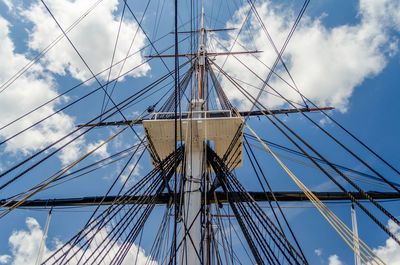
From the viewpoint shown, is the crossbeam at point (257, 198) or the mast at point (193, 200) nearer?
the mast at point (193, 200)

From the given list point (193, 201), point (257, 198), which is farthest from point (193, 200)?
point (257, 198)

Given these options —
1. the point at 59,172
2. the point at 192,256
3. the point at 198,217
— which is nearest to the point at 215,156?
the point at 198,217

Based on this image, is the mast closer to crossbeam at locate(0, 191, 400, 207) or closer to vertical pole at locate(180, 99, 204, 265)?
vertical pole at locate(180, 99, 204, 265)

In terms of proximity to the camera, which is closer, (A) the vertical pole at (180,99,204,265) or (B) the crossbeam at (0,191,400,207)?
(A) the vertical pole at (180,99,204,265)

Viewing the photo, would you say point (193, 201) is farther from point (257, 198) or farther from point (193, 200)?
point (257, 198)

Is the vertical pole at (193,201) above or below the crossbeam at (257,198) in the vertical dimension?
below

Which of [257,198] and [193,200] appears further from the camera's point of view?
[257,198]

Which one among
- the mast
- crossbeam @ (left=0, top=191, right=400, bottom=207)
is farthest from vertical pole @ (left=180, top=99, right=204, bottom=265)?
crossbeam @ (left=0, top=191, right=400, bottom=207)

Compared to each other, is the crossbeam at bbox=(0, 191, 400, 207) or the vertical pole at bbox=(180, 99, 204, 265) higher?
the crossbeam at bbox=(0, 191, 400, 207)

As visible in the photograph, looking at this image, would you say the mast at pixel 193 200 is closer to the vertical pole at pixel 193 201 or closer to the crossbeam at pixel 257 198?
the vertical pole at pixel 193 201

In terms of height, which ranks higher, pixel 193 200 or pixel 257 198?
pixel 257 198

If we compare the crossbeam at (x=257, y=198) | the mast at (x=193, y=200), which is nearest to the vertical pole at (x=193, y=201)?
the mast at (x=193, y=200)

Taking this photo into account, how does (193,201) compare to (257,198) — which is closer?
(193,201)

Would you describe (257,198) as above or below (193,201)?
above
